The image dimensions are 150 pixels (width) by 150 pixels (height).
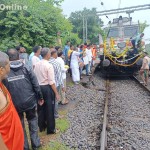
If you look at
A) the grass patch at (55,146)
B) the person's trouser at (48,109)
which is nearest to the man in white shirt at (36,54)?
the person's trouser at (48,109)

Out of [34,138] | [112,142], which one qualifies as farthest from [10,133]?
[112,142]

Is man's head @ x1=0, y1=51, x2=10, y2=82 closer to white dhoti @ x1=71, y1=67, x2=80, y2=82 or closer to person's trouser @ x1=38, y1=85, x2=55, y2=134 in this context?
person's trouser @ x1=38, y1=85, x2=55, y2=134

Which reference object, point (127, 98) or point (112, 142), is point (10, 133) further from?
point (127, 98)

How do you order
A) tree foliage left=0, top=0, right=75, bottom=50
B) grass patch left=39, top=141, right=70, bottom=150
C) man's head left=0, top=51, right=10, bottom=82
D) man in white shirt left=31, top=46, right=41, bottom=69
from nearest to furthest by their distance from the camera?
man's head left=0, top=51, right=10, bottom=82, grass patch left=39, top=141, right=70, bottom=150, man in white shirt left=31, top=46, right=41, bottom=69, tree foliage left=0, top=0, right=75, bottom=50

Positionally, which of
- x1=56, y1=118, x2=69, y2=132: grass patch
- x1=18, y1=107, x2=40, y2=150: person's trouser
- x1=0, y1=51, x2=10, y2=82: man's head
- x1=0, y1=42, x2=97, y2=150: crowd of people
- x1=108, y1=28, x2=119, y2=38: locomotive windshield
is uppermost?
x1=108, y1=28, x2=119, y2=38: locomotive windshield

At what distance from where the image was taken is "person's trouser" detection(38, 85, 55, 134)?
6195 mm

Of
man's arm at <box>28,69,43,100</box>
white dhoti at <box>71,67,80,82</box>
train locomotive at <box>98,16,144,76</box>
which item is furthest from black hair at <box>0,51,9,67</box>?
train locomotive at <box>98,16,144,76</box>

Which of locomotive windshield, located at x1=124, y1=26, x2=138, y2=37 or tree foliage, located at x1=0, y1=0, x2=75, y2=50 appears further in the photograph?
locomotive windshield, located at x1=124, y1=26, x2=138, y2=37

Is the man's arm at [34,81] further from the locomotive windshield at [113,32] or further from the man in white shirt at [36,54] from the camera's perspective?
the locomotive windshield at [113,32]

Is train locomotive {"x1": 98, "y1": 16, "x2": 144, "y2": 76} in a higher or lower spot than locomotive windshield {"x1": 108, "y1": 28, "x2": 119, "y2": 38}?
lower

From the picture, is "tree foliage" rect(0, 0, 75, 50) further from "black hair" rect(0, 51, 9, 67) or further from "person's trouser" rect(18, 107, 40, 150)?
"black hair" rect(0, 51, 9, 67)

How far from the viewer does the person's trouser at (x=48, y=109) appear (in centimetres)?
620

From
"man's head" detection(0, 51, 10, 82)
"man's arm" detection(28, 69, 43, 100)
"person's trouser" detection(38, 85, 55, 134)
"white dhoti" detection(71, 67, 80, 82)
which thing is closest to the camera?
"man's head" detection(0, 51, 10, 82)

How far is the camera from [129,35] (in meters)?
Result: 18.2
